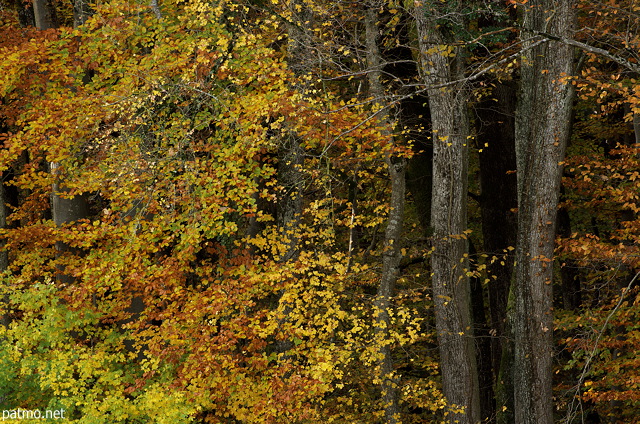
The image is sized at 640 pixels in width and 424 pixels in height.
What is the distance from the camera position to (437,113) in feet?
34.9

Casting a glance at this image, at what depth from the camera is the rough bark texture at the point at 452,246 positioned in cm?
1063

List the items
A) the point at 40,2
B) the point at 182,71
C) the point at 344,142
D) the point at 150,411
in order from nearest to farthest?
the point at 150,411, the point at 344,142, the point at 182,71, the point at 40,2

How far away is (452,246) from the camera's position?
35.2 feet

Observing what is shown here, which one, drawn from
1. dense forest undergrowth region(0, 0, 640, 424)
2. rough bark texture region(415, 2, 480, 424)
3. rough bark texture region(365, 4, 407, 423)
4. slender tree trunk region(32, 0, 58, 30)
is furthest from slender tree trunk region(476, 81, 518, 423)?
slender tree trunk region(32, 0, 58, 30)

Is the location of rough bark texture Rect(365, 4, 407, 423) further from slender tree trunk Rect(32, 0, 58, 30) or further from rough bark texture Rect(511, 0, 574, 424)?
slender tree trunk Rect(32, 0, 58, 30)

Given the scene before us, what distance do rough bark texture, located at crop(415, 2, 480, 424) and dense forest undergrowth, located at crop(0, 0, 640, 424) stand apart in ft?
0.11

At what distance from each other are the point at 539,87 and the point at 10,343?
891 centimetres

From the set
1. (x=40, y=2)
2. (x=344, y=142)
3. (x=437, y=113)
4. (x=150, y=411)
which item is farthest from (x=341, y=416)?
(x=40, y=2)

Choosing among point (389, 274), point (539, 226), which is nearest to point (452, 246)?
point (539, 226)

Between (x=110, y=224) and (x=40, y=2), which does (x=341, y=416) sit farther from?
(x=40, y=2)

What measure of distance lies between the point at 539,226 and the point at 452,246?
4.23ft

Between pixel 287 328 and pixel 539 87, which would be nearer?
pixel 539 87

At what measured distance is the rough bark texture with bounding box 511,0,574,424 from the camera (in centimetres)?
1002

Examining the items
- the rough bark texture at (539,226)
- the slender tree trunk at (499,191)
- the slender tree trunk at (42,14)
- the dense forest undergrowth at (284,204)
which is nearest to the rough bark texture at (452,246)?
the dense forest undergrowth at (284,204)
